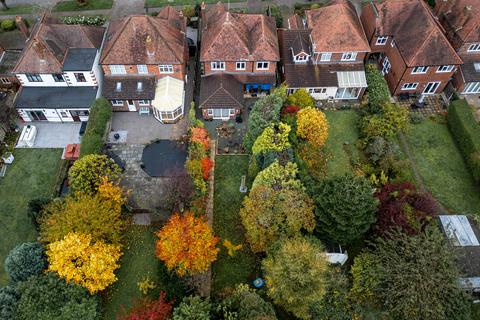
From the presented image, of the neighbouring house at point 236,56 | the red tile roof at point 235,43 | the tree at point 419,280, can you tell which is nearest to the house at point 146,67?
the neighbouring house at point 236,56

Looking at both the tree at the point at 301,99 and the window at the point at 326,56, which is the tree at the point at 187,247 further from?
A: the window at the point at 326,56

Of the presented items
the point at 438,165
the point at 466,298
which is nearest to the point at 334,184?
the point at 466,298

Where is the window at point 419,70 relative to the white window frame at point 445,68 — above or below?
below

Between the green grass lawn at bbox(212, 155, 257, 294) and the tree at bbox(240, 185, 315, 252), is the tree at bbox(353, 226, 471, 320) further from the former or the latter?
the green grass lawn at bbox(212, 155, 257, 294)

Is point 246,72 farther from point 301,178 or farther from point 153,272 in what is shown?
point 153,272

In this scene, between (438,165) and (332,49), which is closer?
(438,165)

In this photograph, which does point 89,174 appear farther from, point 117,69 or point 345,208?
point 345,208

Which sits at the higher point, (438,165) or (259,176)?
(438,165)
